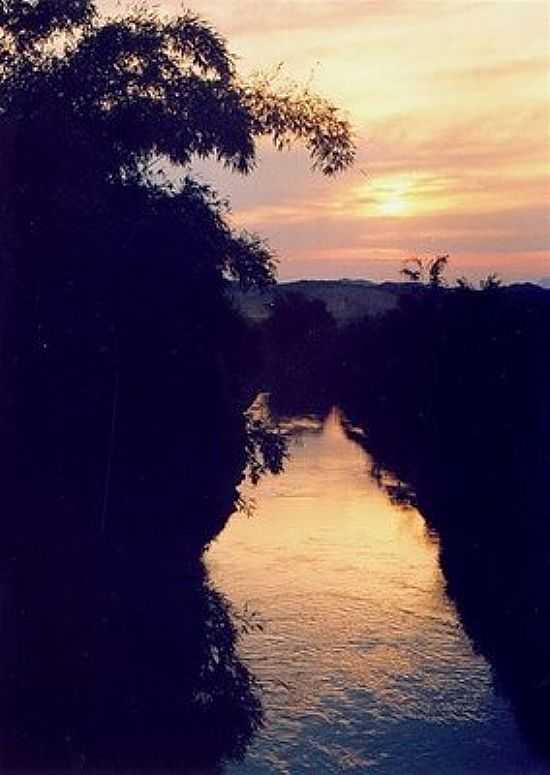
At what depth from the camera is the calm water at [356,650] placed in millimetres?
12039

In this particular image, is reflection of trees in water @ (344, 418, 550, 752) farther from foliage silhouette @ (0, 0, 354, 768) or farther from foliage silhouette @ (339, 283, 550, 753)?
foliage silhouette @ (0, 0, 354, 768)

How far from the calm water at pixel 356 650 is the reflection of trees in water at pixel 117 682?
1.46 ft

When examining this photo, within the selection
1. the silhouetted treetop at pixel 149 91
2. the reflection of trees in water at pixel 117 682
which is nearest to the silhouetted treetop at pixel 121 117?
the silhouetted treetop at pixel 149 91

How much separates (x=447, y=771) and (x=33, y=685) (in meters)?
4.08

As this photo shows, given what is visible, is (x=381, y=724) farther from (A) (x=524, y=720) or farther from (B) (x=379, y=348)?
(B) (x=379, y=348)

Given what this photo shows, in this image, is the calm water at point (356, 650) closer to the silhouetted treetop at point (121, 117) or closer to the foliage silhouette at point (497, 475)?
the foliage silhouette at point (497, 475)

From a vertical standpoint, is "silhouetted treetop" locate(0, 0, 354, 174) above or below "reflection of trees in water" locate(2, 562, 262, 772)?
above

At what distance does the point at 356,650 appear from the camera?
15297 millimetres

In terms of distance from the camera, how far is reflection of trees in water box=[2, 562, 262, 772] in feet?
37.9

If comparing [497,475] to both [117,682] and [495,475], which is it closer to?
[495,475]

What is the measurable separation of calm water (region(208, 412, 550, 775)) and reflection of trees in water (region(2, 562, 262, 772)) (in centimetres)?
45

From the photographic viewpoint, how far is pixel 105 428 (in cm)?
1655

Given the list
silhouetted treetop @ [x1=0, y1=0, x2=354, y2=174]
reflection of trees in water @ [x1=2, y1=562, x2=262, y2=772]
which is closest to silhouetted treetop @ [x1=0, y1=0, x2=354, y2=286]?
silhouetted treetop @ [x1=0, y1=0, x2=354, y2=174]

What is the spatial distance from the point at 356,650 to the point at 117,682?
11.4 ft
